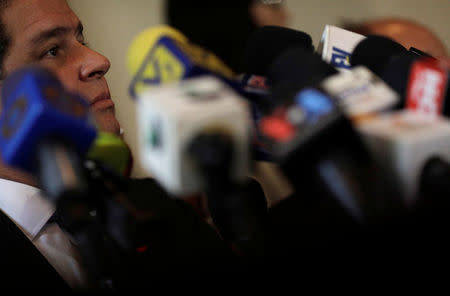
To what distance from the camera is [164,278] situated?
35 centimetres

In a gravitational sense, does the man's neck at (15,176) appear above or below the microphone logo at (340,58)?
below

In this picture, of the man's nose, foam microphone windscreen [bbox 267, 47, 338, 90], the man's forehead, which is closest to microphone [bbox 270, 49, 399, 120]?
foam microphone windscreen [bbox 267, 47, 338, 90]

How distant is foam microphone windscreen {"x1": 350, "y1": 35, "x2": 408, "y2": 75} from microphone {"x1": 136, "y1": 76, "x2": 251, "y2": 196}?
0.76 feet

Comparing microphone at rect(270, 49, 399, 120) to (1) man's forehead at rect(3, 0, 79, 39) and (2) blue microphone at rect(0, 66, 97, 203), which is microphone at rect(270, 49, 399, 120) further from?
(1) man's forehead at rect(3, 0, 79, 39)

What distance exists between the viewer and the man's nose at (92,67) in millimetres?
740

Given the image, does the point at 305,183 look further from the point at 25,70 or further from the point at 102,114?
the point at 102,114

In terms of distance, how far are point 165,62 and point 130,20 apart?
1.36 metres

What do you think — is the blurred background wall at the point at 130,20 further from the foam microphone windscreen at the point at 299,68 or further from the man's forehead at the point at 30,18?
the foam microphone windscreen at the point at 299,68

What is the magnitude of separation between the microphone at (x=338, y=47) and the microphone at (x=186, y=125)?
27 centimetres

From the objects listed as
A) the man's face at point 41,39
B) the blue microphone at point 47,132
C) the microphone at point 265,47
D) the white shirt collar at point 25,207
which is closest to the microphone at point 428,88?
the microphone at point 265,47

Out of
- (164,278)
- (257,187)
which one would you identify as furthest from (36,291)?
(257,187)

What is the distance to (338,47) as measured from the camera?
1.79ft

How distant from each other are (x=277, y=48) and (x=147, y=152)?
21 cm

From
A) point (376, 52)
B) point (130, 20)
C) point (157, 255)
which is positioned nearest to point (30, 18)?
point (157, 255)
